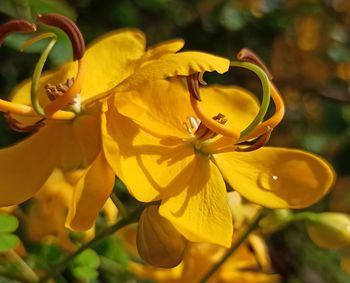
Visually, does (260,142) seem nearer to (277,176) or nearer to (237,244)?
(277,176)

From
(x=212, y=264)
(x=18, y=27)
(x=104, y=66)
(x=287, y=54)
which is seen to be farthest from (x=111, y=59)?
(x=287, y=54)

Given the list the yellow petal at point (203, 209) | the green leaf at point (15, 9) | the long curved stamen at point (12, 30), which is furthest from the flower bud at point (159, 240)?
the green leaf at point (15, 9)

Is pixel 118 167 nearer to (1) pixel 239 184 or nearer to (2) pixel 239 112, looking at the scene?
(1) pixel 239 184

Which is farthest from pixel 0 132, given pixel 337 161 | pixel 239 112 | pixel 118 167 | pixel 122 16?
pixel 337 161

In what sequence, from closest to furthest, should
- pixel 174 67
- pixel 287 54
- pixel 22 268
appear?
pixel 174 67 < pixel 22 268 < pixel 287 54

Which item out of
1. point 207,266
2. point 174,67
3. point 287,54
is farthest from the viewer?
point 287,54

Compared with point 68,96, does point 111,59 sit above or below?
below

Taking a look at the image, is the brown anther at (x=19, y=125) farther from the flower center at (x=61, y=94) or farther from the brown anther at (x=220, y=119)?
the brown anther at (x=220, y=119)
